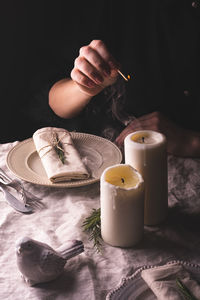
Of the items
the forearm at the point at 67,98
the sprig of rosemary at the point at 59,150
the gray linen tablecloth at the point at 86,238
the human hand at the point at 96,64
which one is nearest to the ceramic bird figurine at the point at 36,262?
the gray linen tablecloth at the point at 86,238

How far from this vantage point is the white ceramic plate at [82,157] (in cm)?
112

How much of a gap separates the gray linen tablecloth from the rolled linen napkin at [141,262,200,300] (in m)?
0.06

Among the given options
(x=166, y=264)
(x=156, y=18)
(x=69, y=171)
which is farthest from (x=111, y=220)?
(x=156, y=18)

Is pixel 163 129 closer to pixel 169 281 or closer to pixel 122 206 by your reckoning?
pixel 122 206

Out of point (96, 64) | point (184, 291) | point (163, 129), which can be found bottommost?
point (163, 129)

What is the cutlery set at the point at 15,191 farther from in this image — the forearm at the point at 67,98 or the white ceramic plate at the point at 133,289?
the forearm at the point at 67,98

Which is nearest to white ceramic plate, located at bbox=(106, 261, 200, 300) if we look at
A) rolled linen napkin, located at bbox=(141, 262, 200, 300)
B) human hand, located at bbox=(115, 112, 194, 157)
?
rolled linen napkin, located at bbox=(141, 262, 200, 300)

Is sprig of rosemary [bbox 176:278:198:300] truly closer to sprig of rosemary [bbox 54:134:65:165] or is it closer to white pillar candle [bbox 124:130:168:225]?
white pillar candle [bbox 124:130:168:225]

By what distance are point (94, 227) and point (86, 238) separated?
4 centimetres

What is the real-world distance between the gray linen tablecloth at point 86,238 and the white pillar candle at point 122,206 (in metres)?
0.03

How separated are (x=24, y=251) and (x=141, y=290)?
22 centimetres

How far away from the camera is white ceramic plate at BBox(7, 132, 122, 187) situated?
44.1 inches

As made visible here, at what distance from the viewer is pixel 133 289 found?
77cm

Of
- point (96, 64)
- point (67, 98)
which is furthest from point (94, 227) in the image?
point (67, 98)
